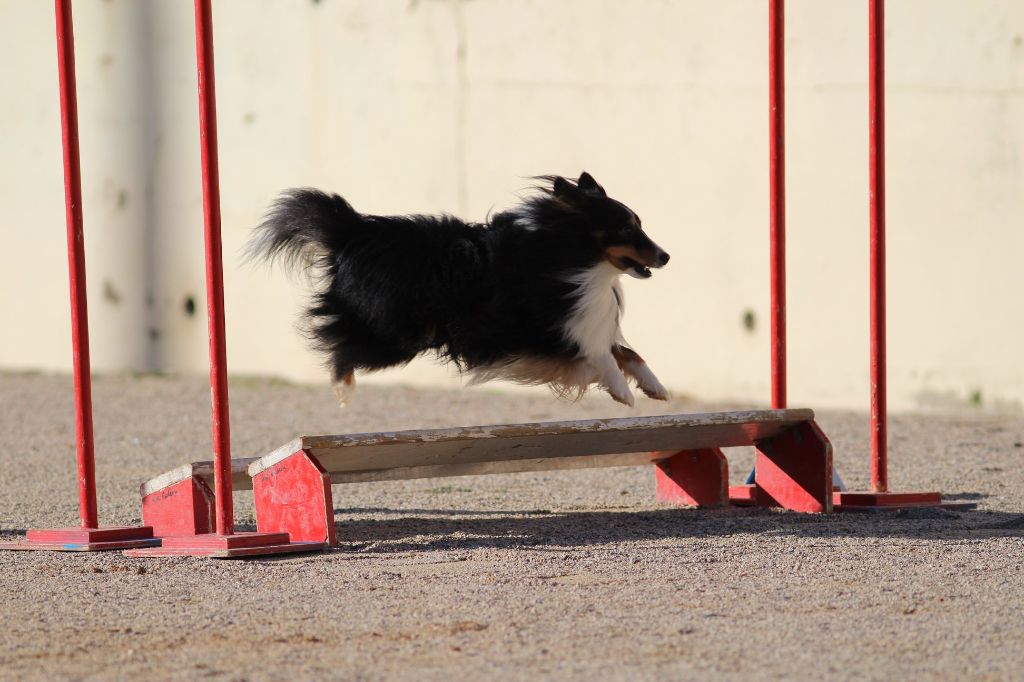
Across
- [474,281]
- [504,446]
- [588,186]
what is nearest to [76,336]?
[474,281]

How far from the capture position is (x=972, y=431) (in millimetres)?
8469

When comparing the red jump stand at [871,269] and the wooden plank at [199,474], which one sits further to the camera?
the red jump stand at [871,269]

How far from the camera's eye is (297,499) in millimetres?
5066

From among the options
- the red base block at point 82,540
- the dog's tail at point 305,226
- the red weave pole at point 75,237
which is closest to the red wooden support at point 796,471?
the dog's tail at point 305,226

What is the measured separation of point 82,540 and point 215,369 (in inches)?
29.5

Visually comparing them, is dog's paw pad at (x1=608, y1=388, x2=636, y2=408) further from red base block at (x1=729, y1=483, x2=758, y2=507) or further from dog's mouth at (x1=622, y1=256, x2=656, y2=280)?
red base block at (x1=729, y1=483, x2=758, y2=507)

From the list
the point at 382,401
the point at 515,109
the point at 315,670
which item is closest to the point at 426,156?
the point at 515,109

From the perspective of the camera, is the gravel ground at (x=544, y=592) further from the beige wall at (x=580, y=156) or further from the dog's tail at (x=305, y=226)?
the beige wall at (x=580, y=156)

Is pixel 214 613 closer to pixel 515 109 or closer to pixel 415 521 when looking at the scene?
pixel 415 521

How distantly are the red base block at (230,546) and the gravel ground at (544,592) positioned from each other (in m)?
0.06

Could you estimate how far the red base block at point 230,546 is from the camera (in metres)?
4.82

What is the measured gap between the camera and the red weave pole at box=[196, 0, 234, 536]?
4.78 meters

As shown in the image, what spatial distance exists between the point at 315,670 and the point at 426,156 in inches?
291

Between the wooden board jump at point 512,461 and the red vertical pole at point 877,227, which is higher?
the red vertical pole at point 877,227
